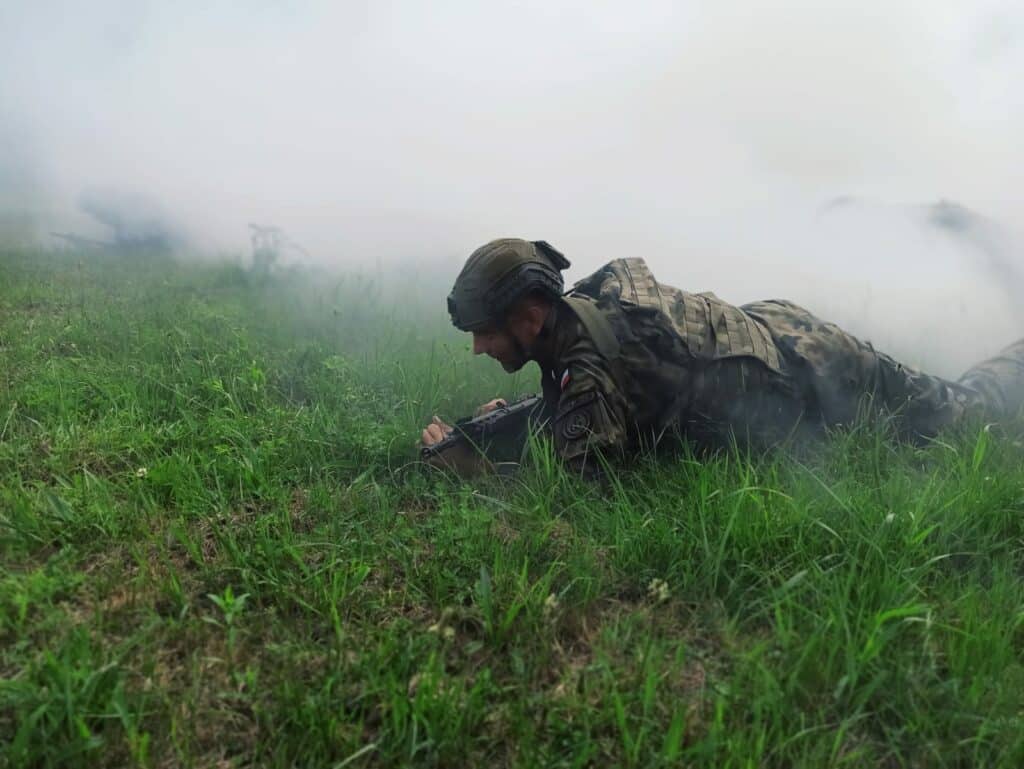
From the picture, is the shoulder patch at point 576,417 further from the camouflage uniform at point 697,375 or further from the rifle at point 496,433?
the rifle at point 496,433

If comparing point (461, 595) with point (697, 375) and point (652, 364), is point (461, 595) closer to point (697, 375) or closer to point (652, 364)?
point (652, 364)

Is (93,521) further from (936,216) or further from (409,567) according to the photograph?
(936,216)

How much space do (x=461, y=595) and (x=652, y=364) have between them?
1.36 meters

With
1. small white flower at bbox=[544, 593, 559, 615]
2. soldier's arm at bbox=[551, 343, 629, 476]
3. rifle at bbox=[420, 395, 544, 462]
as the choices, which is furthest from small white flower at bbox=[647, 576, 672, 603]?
rifle at bbox=[420, 395, 544, 462]

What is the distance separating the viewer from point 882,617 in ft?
7.58

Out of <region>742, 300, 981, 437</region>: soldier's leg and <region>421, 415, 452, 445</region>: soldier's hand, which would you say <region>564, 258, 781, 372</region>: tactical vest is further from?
<region>421, 415, 452, 445</region>: soldier's hand

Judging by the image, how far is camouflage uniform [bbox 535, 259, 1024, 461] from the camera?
3.35 meters

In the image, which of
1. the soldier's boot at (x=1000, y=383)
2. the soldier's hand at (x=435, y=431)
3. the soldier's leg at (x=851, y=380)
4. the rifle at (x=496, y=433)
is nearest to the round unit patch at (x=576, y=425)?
the rifle at (x=496, y=433)

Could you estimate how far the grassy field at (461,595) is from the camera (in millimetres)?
2088

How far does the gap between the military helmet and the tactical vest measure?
0.21 meters

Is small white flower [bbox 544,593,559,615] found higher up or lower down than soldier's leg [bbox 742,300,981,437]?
lower down

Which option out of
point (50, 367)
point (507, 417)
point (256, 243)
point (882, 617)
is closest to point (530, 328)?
point (507, 417)

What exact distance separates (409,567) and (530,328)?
46.9 inches

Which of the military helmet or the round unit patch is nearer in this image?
the round unit patch
